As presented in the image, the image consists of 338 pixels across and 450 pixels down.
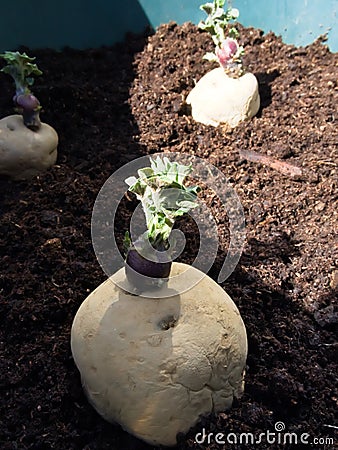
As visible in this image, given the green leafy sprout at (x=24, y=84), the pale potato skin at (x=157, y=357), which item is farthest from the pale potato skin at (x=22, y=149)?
the pale potato skin at (x=157, y=357)

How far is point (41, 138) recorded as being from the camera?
214 cm

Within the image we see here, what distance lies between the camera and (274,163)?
2.25 m

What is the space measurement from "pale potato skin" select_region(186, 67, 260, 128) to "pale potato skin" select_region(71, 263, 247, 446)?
1.25 meters

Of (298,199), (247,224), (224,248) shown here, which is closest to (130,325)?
(224,248)

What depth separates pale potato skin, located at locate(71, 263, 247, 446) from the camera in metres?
1.25

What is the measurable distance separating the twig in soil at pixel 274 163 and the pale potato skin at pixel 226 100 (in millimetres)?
218

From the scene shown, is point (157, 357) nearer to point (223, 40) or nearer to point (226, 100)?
point (226, 100)

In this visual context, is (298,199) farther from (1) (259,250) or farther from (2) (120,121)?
(2) (120,121)

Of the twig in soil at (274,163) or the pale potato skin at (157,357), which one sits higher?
the twig in soil at (274,163)

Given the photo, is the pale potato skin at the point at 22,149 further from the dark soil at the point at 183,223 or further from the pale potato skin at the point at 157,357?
the pale potato skin at the point at 157,357

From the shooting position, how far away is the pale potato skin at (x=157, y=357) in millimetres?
1252

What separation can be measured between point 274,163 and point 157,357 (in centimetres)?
121

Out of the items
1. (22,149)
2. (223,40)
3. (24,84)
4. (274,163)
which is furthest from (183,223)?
(223,40)

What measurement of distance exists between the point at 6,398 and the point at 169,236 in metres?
0.57
